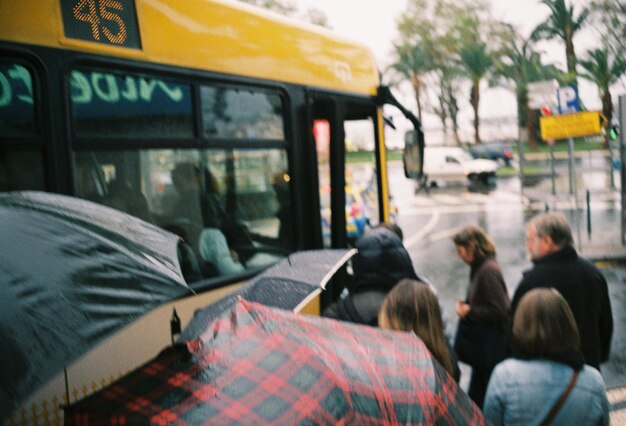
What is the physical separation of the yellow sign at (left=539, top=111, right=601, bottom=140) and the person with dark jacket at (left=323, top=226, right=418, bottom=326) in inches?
429

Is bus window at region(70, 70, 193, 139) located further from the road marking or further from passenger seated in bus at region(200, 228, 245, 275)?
the road marking

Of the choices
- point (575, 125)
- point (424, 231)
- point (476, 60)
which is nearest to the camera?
point (575, 125)

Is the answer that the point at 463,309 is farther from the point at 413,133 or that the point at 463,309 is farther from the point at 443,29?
the point at 443,29

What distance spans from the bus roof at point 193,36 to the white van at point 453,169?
26.1 m

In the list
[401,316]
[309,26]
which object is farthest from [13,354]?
[309,26]

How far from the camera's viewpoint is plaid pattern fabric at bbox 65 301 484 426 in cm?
156

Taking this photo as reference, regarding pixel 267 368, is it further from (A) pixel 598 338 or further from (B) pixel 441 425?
(A) pixel 598 338

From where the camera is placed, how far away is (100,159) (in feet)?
10.9

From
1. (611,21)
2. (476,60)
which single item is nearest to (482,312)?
(611,21)

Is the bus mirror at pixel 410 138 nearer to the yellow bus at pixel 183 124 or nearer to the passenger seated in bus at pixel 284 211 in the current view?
the yellow bus at pixel 183 124

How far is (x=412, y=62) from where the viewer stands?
50.7 metres

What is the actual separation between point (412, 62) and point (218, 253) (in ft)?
160

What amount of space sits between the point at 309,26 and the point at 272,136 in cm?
104

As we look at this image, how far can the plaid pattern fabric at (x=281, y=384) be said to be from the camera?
1.56 meters
